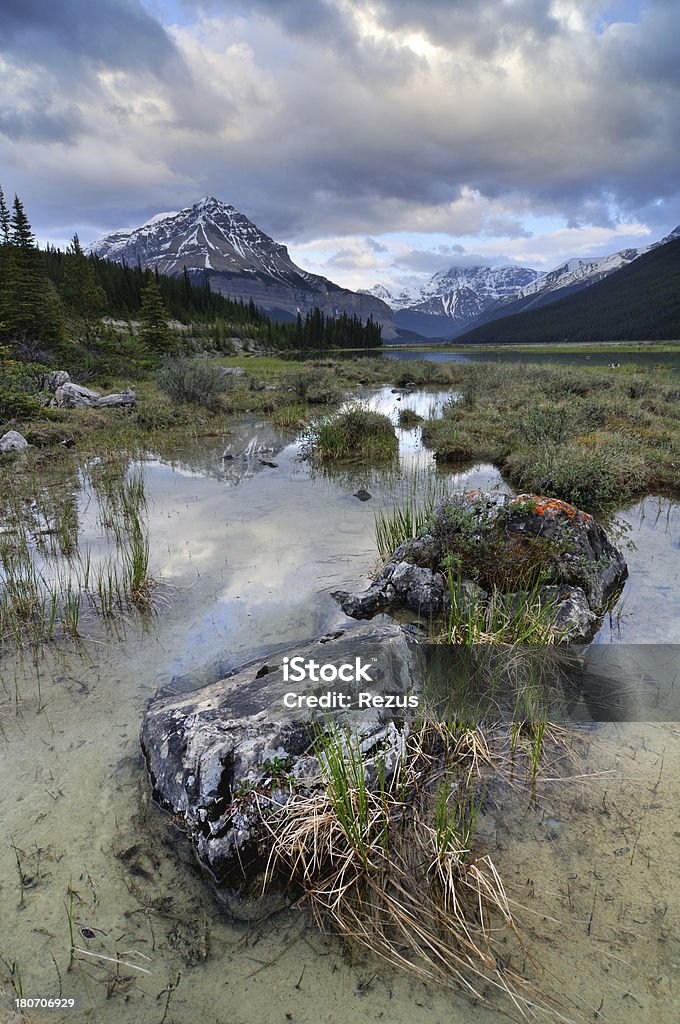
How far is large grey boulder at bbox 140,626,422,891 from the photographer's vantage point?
2924mm

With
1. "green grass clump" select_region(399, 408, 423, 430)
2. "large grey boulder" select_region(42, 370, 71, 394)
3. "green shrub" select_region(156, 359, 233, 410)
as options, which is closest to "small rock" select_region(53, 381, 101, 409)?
"large grey boulder" select_region(42, 370, 71, 394)

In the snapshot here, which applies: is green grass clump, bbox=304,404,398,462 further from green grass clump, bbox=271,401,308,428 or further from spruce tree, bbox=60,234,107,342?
spruce tree, bbox=60,234,107,342

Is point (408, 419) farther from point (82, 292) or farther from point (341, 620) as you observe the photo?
point (82, 292)

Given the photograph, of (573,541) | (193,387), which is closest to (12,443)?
(193,387)

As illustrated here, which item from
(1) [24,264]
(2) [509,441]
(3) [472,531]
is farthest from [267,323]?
(3) [472,531]

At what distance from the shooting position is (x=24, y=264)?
36500 mm

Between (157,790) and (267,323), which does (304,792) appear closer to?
(157,790)

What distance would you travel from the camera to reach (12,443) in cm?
1415

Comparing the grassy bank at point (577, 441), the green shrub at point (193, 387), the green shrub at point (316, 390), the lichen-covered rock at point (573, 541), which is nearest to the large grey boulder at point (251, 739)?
the lichen-covered rock at point (573, 541)

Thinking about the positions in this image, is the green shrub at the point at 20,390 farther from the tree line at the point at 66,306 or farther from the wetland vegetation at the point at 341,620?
the tree line at the point at 66,306

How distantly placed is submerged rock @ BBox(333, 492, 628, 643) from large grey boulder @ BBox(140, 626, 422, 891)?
1.68 metres

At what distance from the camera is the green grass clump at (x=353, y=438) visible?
1480 cm

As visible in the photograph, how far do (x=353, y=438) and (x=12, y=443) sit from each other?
10681 millimetres

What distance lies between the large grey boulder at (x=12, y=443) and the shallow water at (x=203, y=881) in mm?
11251
